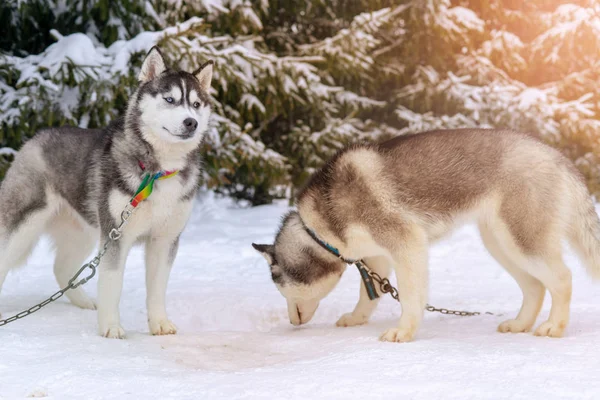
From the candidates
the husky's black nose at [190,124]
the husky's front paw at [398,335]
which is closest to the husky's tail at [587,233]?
the husky's front paw at [398,335]

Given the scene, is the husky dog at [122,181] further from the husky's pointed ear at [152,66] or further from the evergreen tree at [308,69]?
the evergreen tree at [308,69]

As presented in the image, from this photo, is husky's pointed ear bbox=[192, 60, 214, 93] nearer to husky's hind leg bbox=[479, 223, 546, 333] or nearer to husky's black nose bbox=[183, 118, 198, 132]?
husky's black nose bbox=[183, 118, 198, 132]

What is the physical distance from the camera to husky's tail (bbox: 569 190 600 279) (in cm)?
427

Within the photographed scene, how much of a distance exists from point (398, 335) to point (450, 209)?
89 cm

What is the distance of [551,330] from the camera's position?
412 cm

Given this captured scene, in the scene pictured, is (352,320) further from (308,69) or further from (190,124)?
(308,69)

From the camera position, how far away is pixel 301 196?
4.74m

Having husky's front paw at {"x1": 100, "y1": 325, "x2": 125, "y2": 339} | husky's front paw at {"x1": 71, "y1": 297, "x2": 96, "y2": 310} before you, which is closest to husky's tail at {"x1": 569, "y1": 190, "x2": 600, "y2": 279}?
husky's front paw at {"x1": 100, "y1": 325, "x2": 125, "y2": 339}

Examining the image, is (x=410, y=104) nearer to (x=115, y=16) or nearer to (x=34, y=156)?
(x=115, y=16)

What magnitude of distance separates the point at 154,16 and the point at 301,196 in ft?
18.5

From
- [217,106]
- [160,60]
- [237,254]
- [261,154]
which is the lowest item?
[237,254]

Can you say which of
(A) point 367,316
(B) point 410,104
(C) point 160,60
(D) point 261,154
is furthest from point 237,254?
(B) point 410,104

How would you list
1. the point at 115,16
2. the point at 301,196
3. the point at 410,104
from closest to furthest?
the point at 301,196 < the point at 115,16 < the point at 410,104

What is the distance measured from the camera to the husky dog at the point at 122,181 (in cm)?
434
